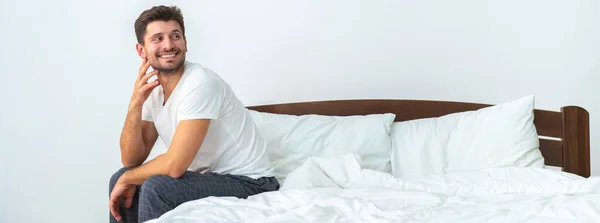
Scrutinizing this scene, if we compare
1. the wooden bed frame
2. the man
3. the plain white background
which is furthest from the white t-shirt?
the plain white background

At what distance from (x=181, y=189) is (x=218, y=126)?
0.27 metres

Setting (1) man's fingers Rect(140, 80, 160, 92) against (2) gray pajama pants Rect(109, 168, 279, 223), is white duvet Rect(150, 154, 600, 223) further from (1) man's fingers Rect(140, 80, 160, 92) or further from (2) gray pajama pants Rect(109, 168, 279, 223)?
(1) man's fingers Rect(140, 80, 160, 92)

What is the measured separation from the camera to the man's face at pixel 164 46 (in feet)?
7.96

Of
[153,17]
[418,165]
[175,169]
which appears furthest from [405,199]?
[153,17]

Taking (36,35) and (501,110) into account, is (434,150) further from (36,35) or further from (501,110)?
(36,35)

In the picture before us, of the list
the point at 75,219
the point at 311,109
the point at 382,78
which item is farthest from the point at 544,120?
the point at 75,219

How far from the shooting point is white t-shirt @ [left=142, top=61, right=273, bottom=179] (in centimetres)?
237

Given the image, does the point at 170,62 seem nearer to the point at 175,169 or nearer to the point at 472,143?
the point at 175,169

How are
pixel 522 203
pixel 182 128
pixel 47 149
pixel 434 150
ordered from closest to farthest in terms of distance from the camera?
pixel 522 203
pixel 182 128
pixel 434 150
pixel 47 149

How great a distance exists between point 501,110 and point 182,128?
1.21m

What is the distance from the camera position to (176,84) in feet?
8.04

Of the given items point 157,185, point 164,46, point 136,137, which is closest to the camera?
point 157,185

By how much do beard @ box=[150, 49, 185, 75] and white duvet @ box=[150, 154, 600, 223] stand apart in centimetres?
49

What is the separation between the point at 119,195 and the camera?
243 centimetres
